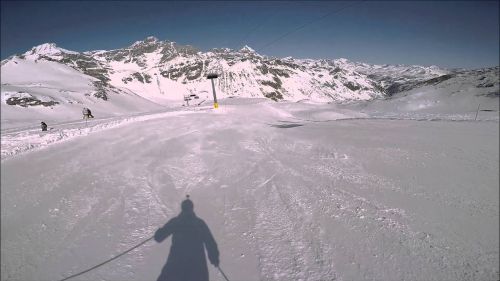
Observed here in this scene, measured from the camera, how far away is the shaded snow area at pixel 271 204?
19.7 ft

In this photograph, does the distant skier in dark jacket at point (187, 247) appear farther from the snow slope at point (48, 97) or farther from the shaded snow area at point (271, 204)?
the snow slope at point (48, 97)

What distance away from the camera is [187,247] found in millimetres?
6801

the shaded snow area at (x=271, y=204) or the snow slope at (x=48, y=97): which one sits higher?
the snow slope at (x=48, y=97)

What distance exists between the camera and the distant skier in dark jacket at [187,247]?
598 cm

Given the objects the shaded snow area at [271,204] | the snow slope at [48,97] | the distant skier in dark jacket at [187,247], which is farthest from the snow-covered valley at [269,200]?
the snow slope at [48,97]

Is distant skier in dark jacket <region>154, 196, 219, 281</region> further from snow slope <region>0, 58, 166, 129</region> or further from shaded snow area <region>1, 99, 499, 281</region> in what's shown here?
snow slope <region>0, 58, 166, 129</region>

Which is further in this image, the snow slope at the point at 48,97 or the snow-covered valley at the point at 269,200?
the snow slope at the point at 48,97

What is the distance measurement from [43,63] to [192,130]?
75.7m

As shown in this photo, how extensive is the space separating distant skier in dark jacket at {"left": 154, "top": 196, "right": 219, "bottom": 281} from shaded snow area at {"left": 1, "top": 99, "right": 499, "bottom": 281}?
0.66 feet

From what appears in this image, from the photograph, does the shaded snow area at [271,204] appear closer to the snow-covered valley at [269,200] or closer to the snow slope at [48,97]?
the snow-covered valley at [269,200]

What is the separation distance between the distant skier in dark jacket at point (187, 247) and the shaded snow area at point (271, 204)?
20 centimetres

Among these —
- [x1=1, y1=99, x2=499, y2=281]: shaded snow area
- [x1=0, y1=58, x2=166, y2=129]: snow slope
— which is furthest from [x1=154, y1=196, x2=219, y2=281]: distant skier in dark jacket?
[x1=0, y1=58, x2=166, y2=129]: snow slope

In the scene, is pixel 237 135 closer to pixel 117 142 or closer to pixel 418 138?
pixel 117 142

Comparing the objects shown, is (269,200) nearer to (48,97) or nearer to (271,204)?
(271,204)
